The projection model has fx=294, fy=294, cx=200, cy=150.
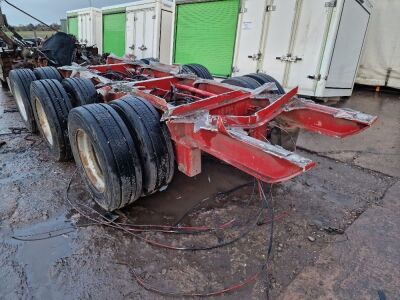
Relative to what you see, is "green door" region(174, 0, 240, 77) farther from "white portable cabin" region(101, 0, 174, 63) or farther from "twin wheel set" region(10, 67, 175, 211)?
"twin wheel set" region(10, 67, 175, 211)

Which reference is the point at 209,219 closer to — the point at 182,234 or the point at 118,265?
the point at 182,234

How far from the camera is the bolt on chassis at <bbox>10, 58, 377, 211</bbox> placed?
209 centimetres

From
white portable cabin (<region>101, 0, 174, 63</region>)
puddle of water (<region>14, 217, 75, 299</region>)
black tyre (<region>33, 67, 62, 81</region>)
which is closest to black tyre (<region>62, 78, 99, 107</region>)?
black tyre (<region>33, 67, 62, 81</region>)

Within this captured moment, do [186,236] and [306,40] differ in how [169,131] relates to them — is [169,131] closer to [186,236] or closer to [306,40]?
[186,236]

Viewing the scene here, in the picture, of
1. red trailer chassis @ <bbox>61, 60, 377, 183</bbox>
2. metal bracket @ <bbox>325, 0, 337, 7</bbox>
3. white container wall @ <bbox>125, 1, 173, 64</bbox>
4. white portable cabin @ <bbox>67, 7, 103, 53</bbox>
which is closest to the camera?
red trailer chassis @ <bbox>61, 60, 377, 183</bbox>

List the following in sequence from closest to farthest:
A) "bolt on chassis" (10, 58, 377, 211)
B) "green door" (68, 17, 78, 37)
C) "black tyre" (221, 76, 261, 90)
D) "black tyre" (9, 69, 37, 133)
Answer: "bolt on chassis" (10, 58, 377, 211) → "black tyre" (221, 76, 261, 90) → "black tyre" (9, 69, 37, 133) → "green door" (68, 17, 78, 37)

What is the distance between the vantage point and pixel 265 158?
1.92m

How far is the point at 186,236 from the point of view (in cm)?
270

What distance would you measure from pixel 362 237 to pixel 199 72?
3823mm

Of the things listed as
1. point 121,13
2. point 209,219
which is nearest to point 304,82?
point 209,219

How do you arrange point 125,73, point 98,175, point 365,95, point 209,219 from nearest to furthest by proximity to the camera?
point 209,219 < point 98,175 < point 125,73 < point 365,95

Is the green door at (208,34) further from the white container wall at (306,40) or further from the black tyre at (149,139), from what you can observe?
the black tyre at (149,139)

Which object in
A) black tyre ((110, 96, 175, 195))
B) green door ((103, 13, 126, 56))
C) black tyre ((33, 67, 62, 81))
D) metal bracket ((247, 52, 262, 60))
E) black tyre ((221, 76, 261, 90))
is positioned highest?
green door ((103, 13, 126, 56))

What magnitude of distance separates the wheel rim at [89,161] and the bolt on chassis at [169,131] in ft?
0.03
